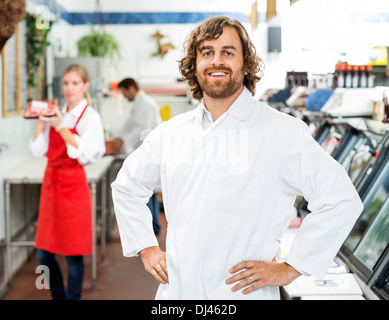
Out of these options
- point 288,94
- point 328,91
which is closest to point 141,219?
point 328,91

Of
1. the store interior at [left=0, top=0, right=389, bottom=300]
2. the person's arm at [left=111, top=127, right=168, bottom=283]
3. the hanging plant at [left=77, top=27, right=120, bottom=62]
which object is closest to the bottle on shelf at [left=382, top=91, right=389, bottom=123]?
the store interior at [left=0, top=0, right=389, bottom=300]

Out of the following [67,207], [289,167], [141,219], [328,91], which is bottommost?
[67,207]

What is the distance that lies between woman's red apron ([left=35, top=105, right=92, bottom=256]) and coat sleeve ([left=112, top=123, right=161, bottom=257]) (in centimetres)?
172

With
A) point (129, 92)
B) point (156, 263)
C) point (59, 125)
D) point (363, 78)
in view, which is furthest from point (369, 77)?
point (129, 92)

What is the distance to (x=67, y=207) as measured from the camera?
3.48 metres

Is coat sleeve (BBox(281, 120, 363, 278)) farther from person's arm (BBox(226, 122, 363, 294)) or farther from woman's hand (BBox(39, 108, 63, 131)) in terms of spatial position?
woman's hand (BBox(39, 108, 63, 131))

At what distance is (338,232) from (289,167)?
8.4 inches

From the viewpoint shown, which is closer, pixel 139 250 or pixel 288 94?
pixel 139 250

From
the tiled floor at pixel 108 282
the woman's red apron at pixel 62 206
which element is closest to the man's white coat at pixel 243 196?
the woman's red apron at pixel 62 206

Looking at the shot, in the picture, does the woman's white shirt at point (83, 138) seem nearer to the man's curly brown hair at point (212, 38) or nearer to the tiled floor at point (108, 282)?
the tiled floor at point (108, 282)

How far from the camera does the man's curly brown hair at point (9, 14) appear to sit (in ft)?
8.77

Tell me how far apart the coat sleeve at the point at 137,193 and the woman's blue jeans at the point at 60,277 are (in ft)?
6.10

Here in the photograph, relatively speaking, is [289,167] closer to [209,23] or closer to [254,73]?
[254,73]
